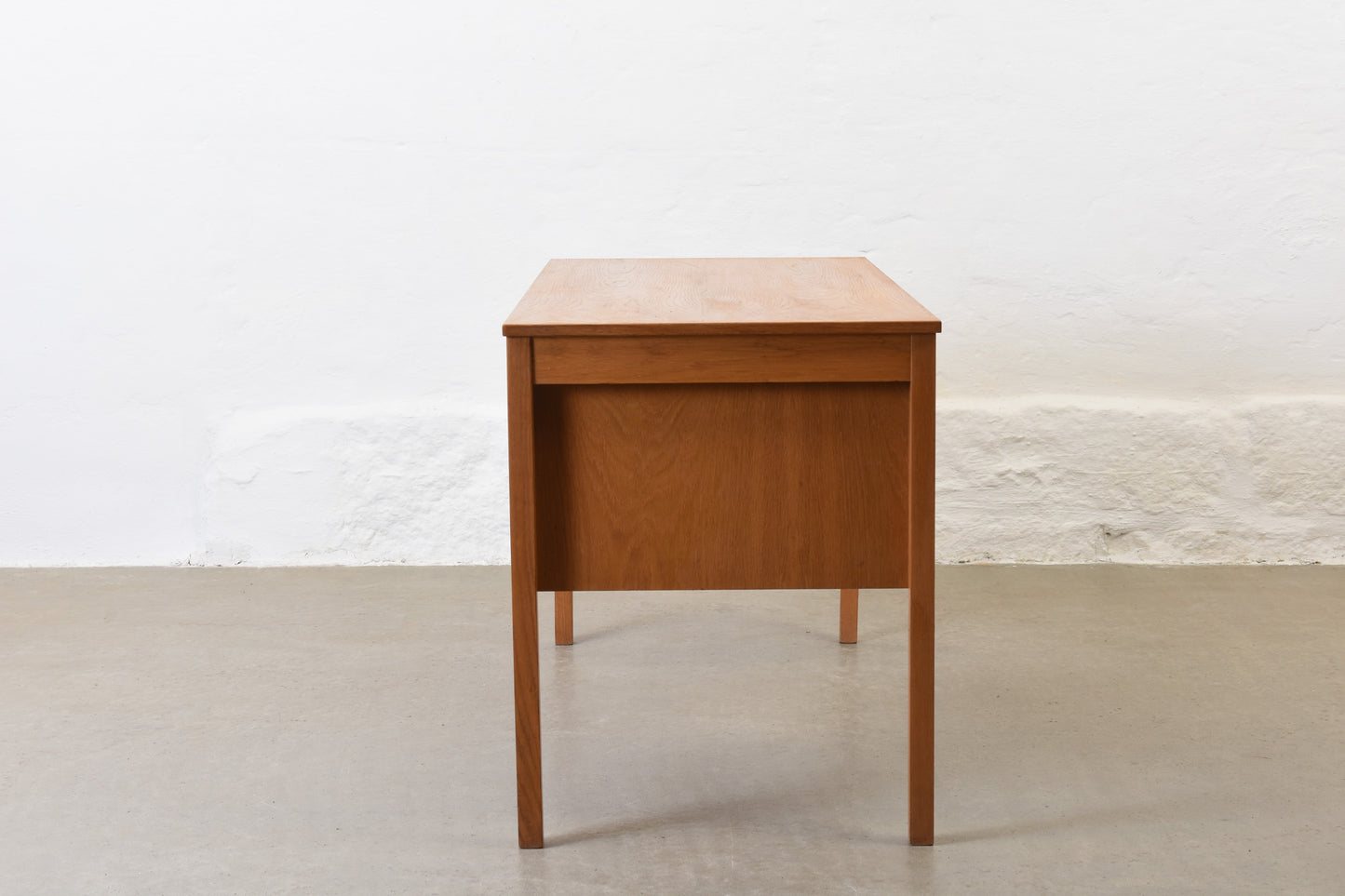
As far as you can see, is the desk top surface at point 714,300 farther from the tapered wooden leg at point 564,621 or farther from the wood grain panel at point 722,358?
the tapered wooden leg at point 564,621

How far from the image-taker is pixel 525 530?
6.43 ft

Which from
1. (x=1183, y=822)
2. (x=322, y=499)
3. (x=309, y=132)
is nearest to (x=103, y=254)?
(x=309, y=132)

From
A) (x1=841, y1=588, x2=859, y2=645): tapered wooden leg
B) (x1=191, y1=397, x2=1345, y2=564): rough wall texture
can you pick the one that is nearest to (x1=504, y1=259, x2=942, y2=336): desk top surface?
(x1=841, y1=588, x2=859, y2=645): tapered wooden leg

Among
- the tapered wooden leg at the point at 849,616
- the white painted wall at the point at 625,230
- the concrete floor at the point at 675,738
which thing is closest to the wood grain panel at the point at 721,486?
the concrete floor at the point at 675,738

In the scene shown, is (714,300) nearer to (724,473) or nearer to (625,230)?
(724,473)

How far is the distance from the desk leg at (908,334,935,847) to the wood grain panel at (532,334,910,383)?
3cm

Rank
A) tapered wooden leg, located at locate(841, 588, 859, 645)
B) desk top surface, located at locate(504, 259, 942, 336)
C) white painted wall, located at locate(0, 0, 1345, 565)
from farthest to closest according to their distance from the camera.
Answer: white painted wall, located at locate(0, 0, 1345, 565) → tapered wooden leg, located at locate(841, 588, 859, 645) → desk top surface, located at locate(504, 259, 942, 336)

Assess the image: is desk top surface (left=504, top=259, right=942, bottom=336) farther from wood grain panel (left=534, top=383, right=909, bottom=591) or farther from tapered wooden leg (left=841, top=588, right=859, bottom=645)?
tapered wooden leg (left=841, top=588, right=859, bottom=645)

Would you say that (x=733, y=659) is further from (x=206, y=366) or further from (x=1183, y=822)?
(x=206, y=366)

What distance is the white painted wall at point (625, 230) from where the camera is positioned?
333 centimetres

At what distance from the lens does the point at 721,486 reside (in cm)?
202

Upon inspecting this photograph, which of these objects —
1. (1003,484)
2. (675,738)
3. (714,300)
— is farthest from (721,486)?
(1003,484)

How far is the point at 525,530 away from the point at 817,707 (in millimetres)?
852

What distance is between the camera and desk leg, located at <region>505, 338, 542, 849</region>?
6.32ft
